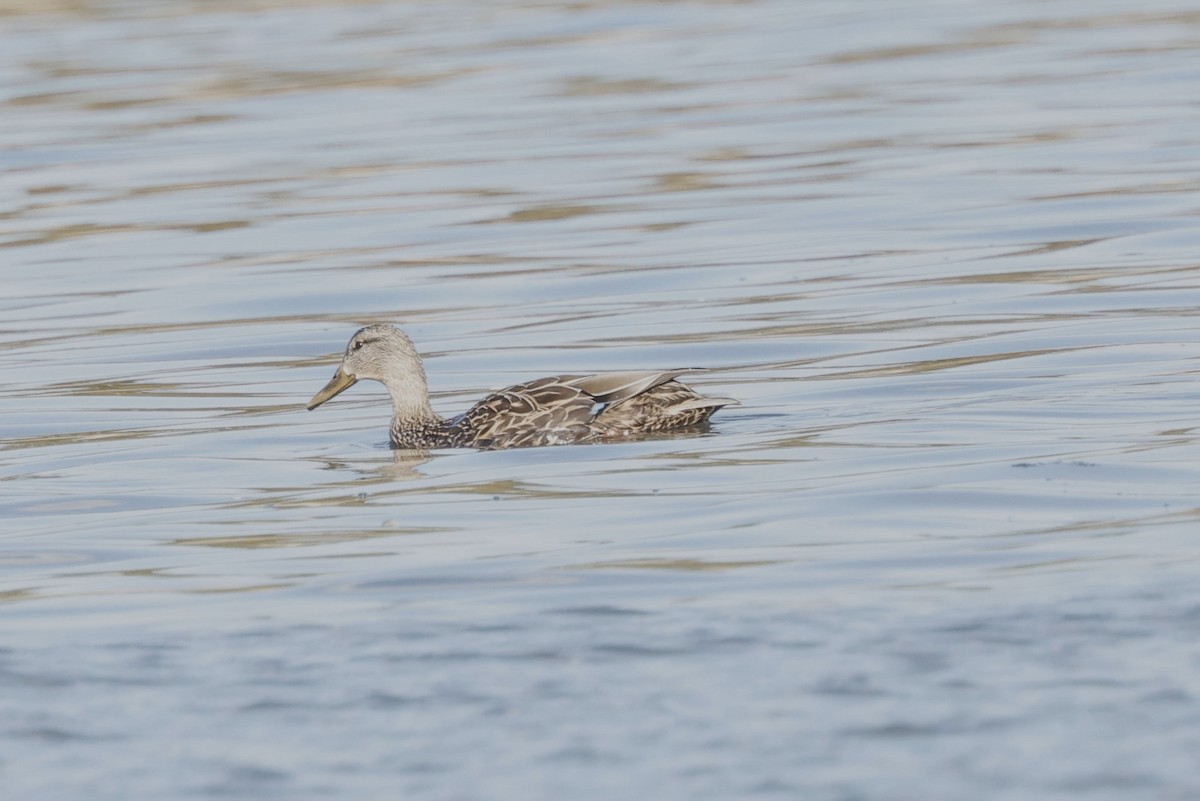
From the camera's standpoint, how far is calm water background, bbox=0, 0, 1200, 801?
6746mm

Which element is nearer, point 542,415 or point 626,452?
point 626,452

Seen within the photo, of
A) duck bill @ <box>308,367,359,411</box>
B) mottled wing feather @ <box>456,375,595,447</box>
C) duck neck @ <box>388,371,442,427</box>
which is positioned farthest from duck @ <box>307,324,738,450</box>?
duck bill @ <box>308,367,359,411</box>

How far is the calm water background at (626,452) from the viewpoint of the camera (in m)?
6.75

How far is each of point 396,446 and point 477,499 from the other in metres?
1.97

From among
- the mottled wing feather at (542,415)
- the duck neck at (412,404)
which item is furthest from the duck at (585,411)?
the duck neck at (412,404)

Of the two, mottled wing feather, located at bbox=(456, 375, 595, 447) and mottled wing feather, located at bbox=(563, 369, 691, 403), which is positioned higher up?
mottled wing feather, located at bbox=(563, 369, 691, 403)

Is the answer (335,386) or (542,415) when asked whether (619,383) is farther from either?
(335,386)

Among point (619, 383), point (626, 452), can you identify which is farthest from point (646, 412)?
point (626, 452)

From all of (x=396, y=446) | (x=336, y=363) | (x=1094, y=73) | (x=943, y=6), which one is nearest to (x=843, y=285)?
(x=336, y=363)

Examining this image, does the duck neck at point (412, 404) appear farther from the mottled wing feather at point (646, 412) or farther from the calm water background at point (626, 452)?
the mottled wing feather at point (646, 412)

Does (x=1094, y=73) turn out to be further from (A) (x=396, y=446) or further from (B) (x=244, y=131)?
(A) (x=396, y=446)

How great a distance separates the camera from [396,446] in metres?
12.5

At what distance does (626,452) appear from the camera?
1157 centimetres

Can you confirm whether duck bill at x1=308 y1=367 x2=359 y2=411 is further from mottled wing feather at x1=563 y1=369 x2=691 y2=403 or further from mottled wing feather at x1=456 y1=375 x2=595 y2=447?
mottled wing feather at x1=563 y1=369 x2=691 y2=403
